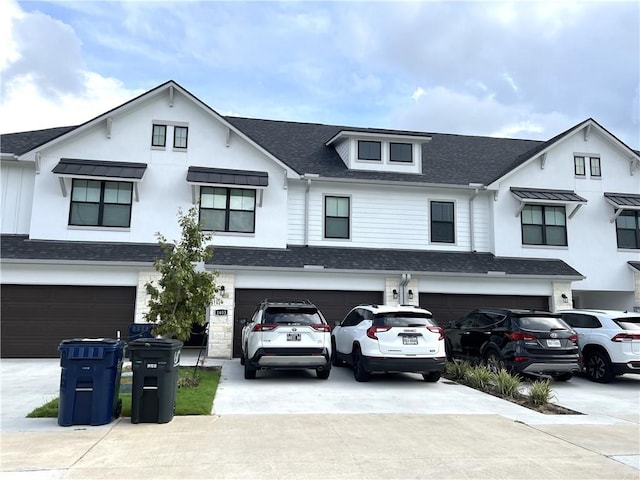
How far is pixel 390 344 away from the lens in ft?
34.4

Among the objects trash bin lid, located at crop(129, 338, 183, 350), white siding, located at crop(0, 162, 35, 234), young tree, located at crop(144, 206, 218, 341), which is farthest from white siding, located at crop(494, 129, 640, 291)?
white siding, located at crop(0, 162, 35, 234)

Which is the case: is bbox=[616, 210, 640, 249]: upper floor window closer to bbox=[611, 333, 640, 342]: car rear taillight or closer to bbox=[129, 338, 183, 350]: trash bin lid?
bbox=[611, 333, 640, 342]: car rear taillight

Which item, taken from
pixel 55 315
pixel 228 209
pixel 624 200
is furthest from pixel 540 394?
pixel 55 315

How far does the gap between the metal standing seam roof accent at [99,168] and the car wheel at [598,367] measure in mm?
13438

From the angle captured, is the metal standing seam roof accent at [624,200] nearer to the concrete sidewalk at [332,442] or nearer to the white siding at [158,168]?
the concrete sidewalk at [332,442]

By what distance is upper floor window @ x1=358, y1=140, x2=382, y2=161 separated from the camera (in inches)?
722

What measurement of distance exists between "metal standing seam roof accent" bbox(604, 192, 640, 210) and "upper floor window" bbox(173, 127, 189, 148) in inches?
610

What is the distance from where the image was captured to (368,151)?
724 inches

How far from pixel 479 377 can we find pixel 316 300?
6096 millimetres

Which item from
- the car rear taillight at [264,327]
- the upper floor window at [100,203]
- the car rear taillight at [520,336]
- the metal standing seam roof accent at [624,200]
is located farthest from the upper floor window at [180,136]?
the metal standing seam roof accent at [624,200]

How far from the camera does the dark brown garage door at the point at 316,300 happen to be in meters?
15.1

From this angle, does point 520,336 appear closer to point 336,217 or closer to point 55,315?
point 336,217

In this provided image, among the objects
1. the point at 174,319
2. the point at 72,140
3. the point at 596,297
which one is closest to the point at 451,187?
the point at 596,297

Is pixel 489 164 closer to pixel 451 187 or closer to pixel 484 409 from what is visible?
pixel 451 187
